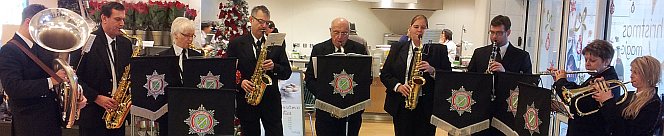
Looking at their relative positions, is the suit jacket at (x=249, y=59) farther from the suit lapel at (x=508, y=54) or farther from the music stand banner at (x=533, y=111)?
the music stand banner at (x=533, y=111)

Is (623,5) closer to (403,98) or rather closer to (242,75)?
(403,98)

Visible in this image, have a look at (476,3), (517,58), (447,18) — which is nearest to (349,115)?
(517,58)

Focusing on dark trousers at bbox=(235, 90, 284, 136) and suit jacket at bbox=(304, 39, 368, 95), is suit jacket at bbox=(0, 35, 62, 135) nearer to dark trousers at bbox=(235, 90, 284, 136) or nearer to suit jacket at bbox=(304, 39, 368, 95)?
dark trousers at bbox=(235, 90, 284, 136)

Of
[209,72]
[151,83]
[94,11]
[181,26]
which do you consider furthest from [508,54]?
[94,11]

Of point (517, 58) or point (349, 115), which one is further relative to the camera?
point (349, 115)

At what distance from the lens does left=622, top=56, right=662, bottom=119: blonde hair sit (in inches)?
126

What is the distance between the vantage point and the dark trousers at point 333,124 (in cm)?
423

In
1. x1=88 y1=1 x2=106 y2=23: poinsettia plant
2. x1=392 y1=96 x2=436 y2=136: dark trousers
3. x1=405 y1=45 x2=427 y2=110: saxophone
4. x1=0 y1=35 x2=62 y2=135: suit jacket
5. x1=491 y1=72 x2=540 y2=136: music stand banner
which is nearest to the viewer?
x1=0 y1=35 x2=62 y2=135: suit jacket

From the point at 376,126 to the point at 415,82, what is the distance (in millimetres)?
3064

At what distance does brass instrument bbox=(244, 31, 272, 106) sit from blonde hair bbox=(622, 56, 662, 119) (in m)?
2.14

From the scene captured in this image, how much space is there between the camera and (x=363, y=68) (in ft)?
13.3

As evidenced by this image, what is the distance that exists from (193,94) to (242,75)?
33.9 inches

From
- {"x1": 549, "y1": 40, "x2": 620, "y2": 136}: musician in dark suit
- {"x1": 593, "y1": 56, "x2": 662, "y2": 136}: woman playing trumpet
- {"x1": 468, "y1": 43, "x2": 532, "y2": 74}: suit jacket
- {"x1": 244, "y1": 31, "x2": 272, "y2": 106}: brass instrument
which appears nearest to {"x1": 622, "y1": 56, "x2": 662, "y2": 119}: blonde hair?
{"x1": 593, "y1": 56, "x2": 662, "y2": 136}: woman playing trumpet

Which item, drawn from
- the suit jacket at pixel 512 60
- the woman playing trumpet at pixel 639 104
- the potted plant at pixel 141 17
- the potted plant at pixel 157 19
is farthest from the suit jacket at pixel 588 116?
the potted plant at pixel 141 17
